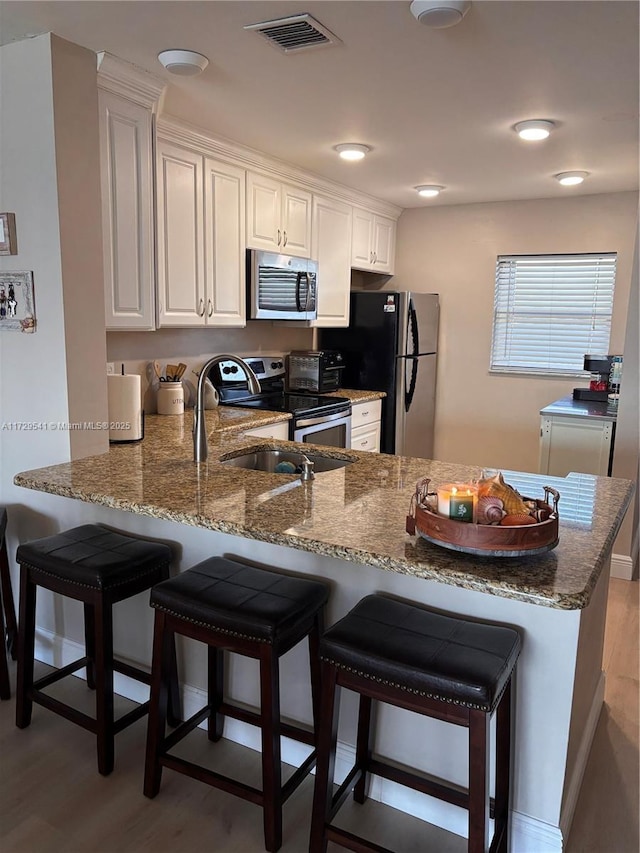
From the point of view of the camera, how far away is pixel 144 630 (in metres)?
2.30

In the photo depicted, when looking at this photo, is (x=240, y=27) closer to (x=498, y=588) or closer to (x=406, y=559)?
(x=406, y=559)

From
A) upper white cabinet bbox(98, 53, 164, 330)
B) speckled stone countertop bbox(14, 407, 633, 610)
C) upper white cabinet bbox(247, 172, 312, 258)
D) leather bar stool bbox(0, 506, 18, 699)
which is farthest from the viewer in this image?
upper white cabinet bbox(247, 172, 312, 258)

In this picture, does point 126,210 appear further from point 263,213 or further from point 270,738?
point 270,738

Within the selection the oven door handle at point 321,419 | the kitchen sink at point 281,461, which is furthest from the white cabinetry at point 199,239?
the kitchen sink at point 281,461

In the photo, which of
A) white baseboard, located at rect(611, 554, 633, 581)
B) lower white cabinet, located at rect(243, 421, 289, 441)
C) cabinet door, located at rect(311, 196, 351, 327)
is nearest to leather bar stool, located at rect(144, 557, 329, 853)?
lower white cabinet, located at rect(243, 421, 289, 441)

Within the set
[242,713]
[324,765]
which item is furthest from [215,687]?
[324,765]

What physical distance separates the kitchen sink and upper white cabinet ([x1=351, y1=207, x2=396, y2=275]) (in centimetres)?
237

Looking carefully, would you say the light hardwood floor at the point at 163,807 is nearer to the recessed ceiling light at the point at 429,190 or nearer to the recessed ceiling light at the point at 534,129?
the recessed ceiling light at the point at 534,129

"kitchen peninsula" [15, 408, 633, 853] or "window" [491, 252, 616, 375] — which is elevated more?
"window" [491, 252, 616, 375]

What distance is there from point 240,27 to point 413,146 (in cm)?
150

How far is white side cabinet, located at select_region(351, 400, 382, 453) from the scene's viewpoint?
4.38 metres

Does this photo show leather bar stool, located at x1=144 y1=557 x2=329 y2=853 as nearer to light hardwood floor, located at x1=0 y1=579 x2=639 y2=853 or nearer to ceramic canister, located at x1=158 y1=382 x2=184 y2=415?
light hardwood floor, located at x1=0 y1=579 x2=639 y2=853

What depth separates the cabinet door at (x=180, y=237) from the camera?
116 inches

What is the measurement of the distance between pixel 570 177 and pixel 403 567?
332 cm
